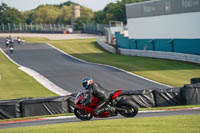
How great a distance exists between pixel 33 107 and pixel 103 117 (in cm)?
417

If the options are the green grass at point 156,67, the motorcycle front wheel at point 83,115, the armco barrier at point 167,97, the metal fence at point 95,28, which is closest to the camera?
the motorcycle front wheel at point 83,115

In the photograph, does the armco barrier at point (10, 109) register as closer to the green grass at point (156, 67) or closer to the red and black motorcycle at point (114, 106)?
the red and black motorcycle at point (114, 106)

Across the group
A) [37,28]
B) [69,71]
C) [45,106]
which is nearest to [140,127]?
[45,106]

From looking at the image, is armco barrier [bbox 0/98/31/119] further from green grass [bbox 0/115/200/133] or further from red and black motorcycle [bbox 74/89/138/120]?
green grass [bbox 0/115/200/133]

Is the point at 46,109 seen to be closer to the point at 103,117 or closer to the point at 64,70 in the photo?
the point at 103,117

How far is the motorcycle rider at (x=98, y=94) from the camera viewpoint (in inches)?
535

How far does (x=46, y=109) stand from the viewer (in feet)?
56.9

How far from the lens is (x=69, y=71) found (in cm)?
3441

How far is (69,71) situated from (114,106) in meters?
20.7

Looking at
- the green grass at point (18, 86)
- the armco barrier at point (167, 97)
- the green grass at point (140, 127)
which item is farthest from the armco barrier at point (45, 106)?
the green grass at point (18, 86)

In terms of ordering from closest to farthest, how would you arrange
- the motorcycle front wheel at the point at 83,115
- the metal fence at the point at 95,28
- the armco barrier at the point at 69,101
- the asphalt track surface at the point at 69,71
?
the motorcycle front wheel at the point at 83,115, the armco barrier at the point at 69,101, the asphalt track surface at the point at 69,71, the metal fence at the point at 95,28

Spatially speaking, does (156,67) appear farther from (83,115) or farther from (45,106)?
(83,115)

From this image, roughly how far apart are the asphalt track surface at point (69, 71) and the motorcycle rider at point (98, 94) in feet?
38.0

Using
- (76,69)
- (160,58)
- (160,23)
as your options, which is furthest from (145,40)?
(76,69)
